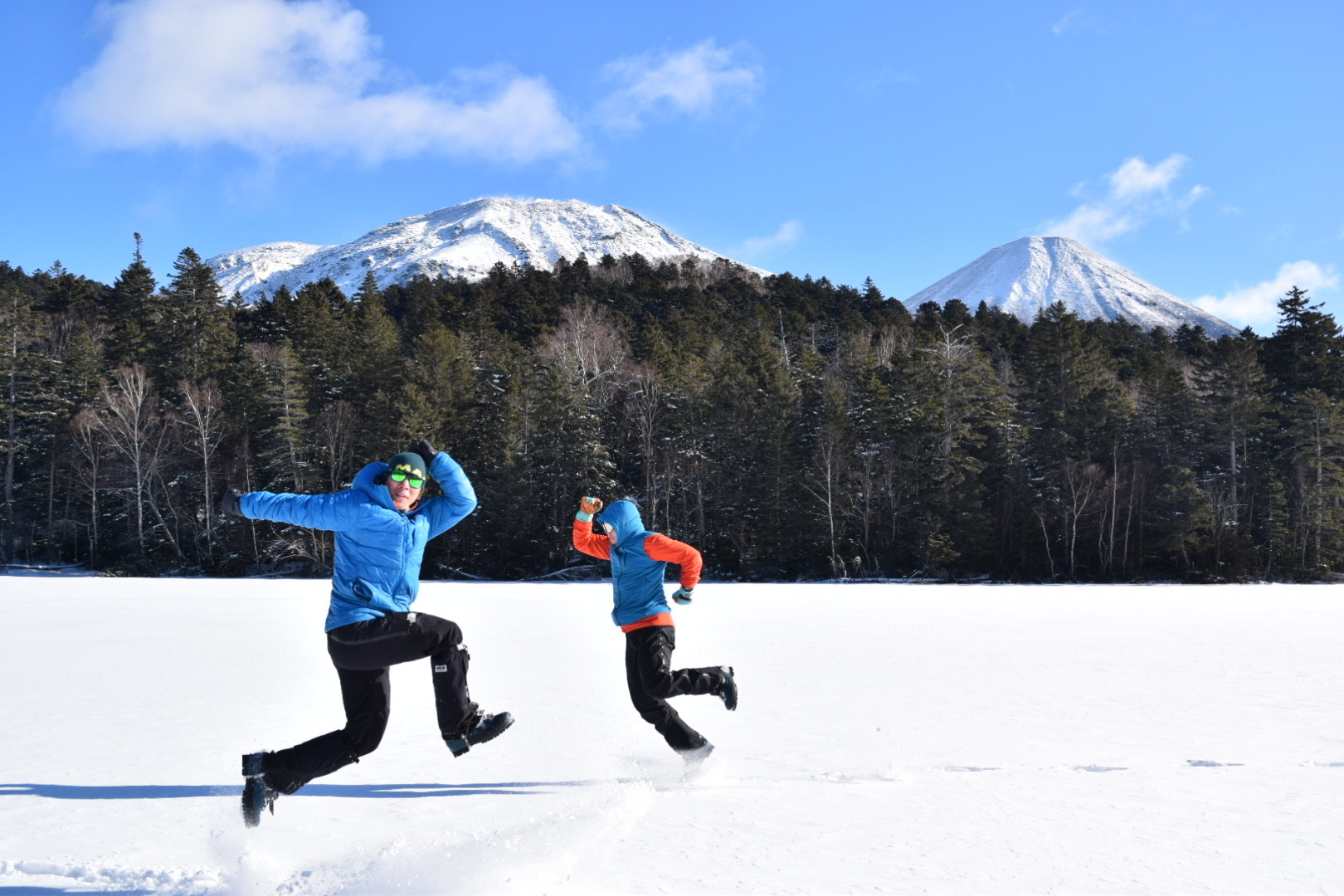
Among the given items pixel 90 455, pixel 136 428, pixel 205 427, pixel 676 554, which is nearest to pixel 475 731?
pixel 676 554

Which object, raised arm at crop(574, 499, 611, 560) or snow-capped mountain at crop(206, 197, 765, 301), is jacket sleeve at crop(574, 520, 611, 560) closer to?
raised arm at crop(574, 499, 611, 560)

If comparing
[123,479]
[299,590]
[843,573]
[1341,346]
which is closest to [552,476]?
[843,573]

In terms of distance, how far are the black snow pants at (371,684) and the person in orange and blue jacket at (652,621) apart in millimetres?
1105

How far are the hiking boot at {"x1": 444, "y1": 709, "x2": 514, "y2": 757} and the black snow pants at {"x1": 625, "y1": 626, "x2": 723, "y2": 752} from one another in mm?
911

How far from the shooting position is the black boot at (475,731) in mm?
4047

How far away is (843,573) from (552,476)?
1511 cm

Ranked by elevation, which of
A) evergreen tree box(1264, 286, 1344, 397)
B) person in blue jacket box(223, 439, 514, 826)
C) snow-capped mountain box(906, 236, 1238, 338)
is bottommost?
person in blue jacket box(223, 439, 514, 826)

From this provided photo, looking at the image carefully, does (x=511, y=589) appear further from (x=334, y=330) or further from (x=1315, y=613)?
(x=334, y=330)

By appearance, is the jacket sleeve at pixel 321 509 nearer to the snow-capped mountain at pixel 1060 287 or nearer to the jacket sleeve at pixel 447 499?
the jacket sleeve at pixel 447 499

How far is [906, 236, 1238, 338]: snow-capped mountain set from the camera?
13825 cm

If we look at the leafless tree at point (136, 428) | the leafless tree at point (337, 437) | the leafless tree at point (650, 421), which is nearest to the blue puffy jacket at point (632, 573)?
the leafless tree at point (650, 421)

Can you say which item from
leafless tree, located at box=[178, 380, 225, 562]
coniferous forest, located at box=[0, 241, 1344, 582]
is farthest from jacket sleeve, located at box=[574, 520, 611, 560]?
leafless tree, located at box=[178, 380, 225, 562]

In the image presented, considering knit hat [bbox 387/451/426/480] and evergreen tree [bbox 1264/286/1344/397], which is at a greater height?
evergreen tree [bbox 1264/286/1344/397]

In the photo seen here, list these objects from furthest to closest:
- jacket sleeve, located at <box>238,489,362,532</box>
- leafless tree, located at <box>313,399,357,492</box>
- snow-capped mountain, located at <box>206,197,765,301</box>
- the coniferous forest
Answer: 1. snow-capped mountain, located at <box>206,197,765,301</box>
2. leafless tree, located at <box>313,399,357,492</box>
3. the coniferous forest
4. jacket sleeve, located at <box>238,489,362,532</box>
